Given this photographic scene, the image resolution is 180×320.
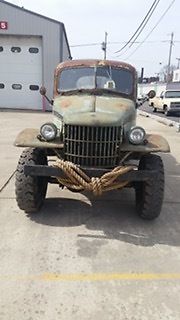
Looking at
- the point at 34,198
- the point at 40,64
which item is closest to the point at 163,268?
the point at 34,198

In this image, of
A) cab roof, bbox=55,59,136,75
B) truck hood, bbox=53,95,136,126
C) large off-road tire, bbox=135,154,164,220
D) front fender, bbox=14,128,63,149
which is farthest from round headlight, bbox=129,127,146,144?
cab roof, bbox=55,59,136,75

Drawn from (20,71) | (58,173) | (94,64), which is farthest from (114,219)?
(20,71)

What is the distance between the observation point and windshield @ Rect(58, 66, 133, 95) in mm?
6492

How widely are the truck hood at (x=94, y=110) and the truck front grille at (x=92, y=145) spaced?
0.31 feet

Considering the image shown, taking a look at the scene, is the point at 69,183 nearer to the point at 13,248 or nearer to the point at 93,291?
the point at 13,248

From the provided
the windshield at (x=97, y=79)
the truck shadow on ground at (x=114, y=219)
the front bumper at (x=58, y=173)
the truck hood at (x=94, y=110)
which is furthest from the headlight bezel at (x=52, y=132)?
the windshield at (x=97, y=79)

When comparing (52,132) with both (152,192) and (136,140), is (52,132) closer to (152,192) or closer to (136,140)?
(136,140)

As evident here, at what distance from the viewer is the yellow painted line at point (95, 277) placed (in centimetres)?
396

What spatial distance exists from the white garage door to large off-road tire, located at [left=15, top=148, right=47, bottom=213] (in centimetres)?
1650

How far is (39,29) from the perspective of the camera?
2105 cm

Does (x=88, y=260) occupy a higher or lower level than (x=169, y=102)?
higher

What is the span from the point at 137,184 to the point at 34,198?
1.48 metres

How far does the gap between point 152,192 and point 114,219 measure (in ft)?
2.24

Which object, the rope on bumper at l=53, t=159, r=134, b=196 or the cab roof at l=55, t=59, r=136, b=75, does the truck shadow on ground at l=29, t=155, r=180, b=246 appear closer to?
the rope on bumper at l=53, t=159, r=134, b=196
